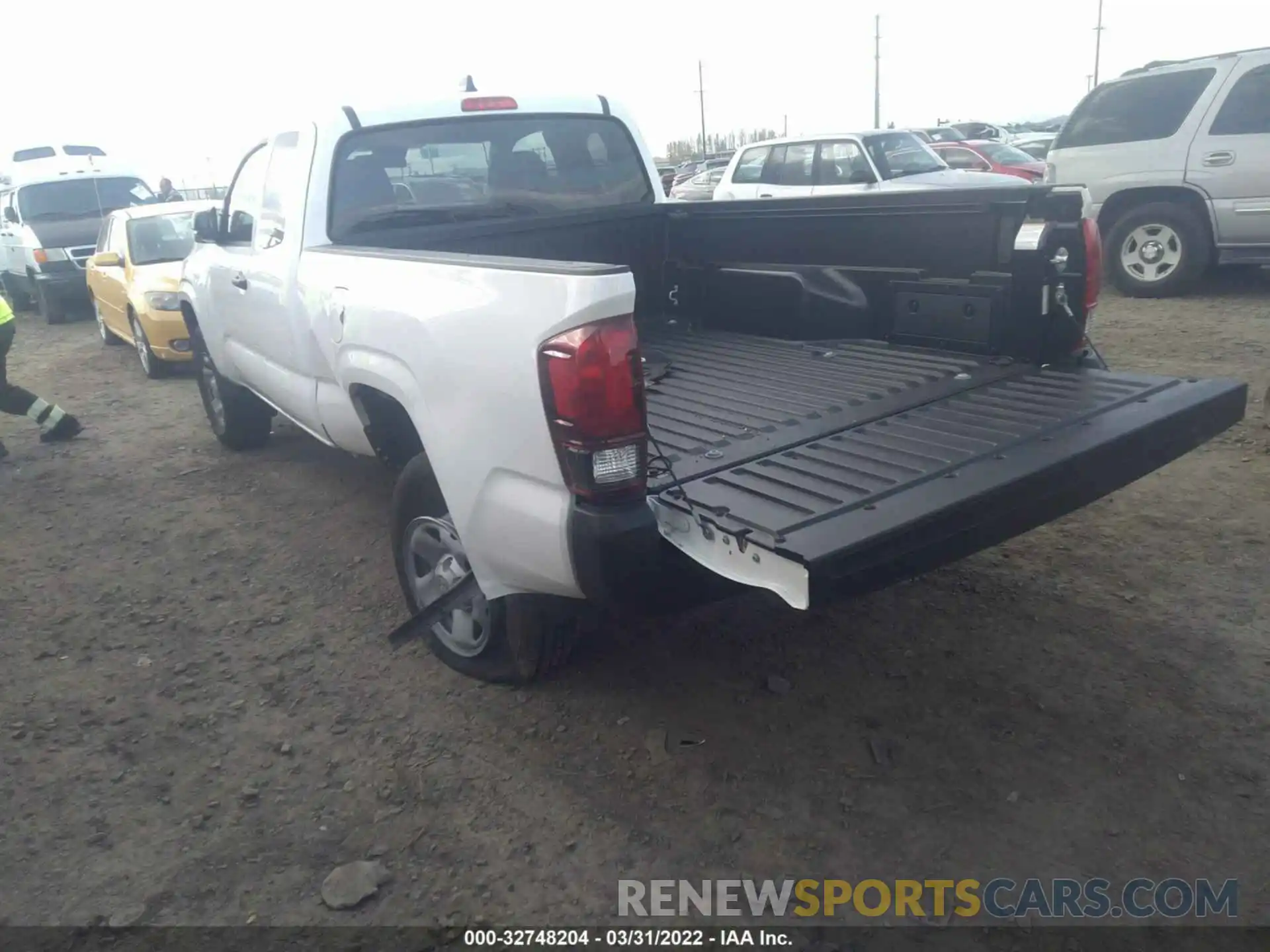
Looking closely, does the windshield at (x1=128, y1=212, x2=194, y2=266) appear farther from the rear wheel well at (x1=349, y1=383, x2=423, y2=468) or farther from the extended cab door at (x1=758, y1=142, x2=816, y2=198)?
the rear wheel well at (x1=349, y1=383, x2=423, y2=468)

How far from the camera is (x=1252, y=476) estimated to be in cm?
500

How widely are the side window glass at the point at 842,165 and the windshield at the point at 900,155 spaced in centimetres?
14

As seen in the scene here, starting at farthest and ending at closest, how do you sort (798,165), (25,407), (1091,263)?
(798,165) → (25,407) → (1091,263)

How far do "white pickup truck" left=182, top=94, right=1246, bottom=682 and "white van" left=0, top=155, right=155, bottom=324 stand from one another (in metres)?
9.37

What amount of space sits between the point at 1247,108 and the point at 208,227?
8745mm

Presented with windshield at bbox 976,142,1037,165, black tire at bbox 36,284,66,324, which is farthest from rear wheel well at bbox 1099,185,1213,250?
black tire at bbox 36,284,66,324

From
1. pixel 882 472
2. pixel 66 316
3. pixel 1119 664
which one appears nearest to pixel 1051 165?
pixel 1119 664

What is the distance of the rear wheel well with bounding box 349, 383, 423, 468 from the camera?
3.70 metres

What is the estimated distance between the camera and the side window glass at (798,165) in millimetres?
11703

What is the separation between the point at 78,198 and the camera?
1419 centimetres

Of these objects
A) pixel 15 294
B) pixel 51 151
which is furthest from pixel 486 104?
pixel 51 151

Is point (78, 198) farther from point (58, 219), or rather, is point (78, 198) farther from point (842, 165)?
point (842, 165)

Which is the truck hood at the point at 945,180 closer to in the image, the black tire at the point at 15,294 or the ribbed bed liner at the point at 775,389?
the ribbed bed liner at the point at 775,389

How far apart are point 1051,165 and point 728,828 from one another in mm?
9555
